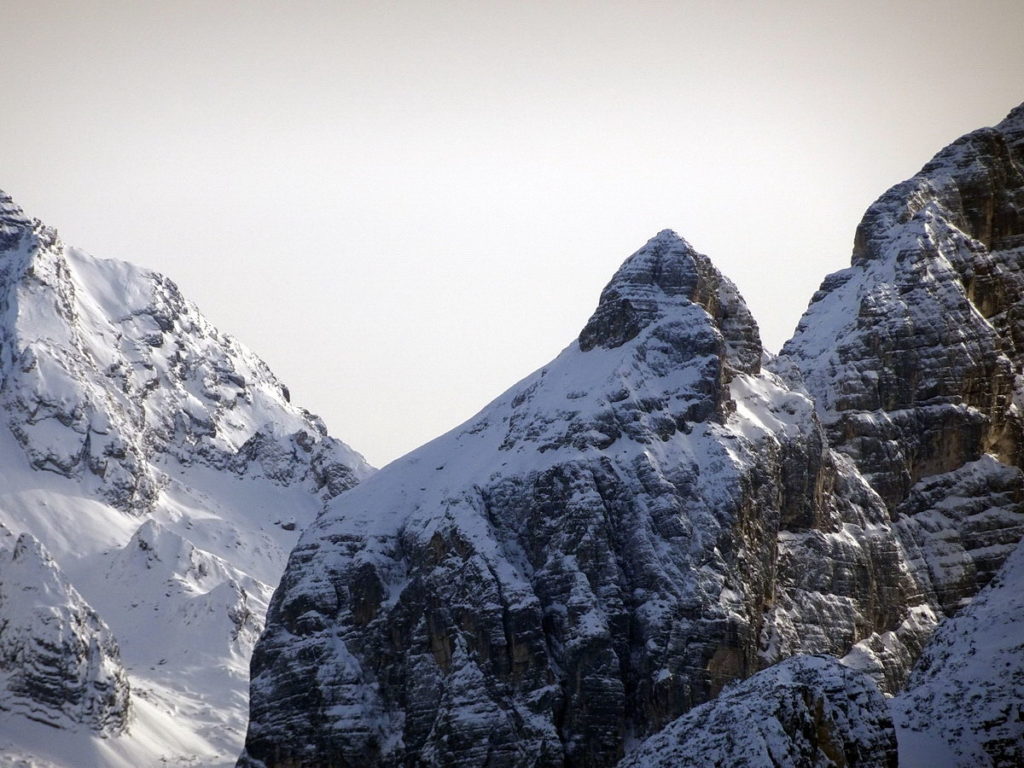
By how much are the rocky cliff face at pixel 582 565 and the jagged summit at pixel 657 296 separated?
28cm

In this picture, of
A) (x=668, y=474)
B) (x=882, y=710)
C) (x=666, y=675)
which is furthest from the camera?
(x=668, y=474)

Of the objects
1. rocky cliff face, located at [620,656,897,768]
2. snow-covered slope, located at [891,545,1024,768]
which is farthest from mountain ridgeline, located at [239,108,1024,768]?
rocky cliff face, located at [620,656,897,768]

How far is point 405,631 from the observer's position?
180m

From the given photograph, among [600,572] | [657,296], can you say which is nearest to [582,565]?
[600,572]

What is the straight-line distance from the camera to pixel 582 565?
572 ft

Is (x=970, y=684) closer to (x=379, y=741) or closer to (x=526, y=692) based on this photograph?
(x=526, y=692)

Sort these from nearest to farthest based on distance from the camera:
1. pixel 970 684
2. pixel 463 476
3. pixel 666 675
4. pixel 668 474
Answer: pixel 970 684 → pixel 666 675 → pixel 668 474 → pixel 463 476

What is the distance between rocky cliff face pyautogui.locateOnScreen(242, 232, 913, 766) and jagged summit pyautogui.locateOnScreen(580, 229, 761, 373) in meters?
0.28

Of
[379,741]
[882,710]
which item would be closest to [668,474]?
[379,741]

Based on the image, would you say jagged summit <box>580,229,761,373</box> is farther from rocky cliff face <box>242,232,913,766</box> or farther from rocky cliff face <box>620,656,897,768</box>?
rocky cliff face <box>620,656,897,768</box>

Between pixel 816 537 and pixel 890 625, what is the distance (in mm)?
12429

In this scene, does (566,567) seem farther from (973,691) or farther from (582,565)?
(973,691)

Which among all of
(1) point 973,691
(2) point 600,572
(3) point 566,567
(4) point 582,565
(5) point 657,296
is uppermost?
(5) point 657,296

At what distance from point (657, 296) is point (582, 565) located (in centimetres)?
3497
